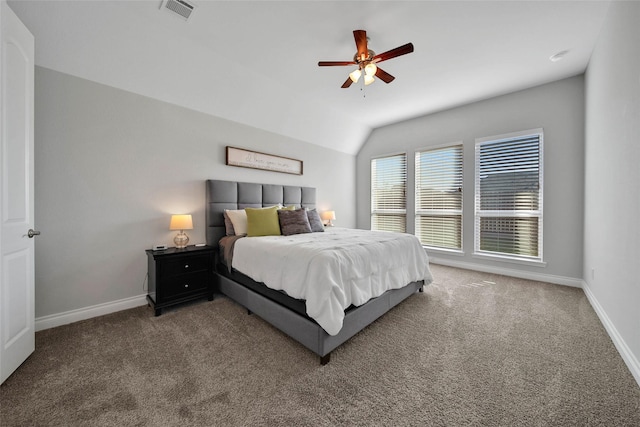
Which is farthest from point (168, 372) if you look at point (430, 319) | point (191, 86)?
point (191, 86)

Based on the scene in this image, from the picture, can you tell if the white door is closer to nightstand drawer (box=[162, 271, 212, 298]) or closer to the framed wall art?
nightstand drawer (box=[162, 271, 212, 298])

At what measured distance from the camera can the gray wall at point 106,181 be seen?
7.34 ft

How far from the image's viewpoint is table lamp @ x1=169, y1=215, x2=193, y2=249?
2744mm

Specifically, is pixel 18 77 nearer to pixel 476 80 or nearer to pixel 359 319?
pixel 359 319

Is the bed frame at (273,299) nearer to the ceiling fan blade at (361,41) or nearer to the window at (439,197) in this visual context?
the window at (439,197)

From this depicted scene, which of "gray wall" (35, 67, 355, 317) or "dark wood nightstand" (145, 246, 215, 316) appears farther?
"dark wood nightstand" (145, 246, 215, 316)

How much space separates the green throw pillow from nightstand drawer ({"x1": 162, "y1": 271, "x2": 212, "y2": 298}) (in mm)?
743

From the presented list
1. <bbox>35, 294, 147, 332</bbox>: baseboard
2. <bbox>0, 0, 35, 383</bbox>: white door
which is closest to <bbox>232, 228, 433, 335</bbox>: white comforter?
<bbox>35, 294, 147, 332</bbox>: baseboard

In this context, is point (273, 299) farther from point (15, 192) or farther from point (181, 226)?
point (15, 192)

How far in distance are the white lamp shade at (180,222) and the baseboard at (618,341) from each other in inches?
157

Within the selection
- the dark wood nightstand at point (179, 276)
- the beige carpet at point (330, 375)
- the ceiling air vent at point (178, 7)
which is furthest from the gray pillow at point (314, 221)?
the ceiling air vent at point (178, 7)

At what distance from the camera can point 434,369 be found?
5.45 ft

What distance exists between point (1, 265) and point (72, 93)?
1.80m

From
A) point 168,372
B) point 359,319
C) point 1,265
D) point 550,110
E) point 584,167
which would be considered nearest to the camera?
point 1,265
